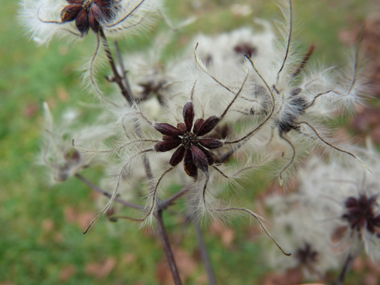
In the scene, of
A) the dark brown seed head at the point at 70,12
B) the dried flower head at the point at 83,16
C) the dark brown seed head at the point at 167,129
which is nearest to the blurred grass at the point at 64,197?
the dried flower head at the point at 83,16

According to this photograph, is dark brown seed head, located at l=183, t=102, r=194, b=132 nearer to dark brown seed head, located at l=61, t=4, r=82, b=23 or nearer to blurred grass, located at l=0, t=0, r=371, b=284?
dark brown seed head, located at l=61, t=4, r=82, b=23

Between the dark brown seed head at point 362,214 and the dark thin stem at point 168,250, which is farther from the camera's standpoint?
the dark brown seed head at point 362,214

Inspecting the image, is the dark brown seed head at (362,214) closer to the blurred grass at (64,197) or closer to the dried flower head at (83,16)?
the blurred grass at (64,197)

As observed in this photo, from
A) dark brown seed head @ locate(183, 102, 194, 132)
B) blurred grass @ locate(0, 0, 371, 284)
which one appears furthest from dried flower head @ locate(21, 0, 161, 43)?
blurred grass @ locate(0, 0, 371, 284)

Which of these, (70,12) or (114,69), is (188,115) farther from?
(70,12)

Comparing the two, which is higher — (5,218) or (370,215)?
(370,215)

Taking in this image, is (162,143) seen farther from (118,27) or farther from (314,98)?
(314,98)

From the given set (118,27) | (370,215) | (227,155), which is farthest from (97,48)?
(370,215)

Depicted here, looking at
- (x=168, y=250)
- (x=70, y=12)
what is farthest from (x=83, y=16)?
(x=168, y=250)
